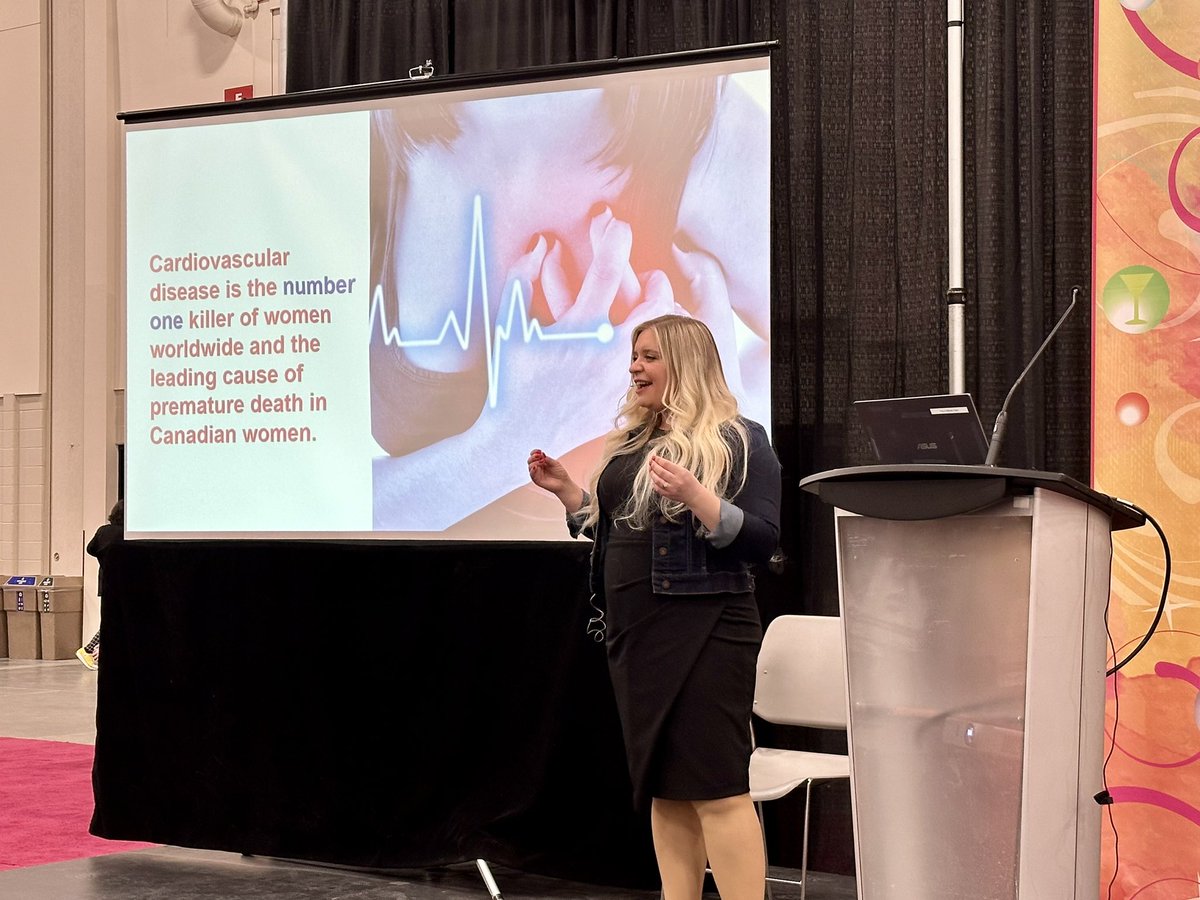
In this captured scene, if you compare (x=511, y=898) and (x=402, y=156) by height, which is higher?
(x=402, y=156)

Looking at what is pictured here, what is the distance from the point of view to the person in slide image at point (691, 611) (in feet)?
8.75

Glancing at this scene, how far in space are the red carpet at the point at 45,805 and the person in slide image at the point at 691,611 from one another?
90.0 inches

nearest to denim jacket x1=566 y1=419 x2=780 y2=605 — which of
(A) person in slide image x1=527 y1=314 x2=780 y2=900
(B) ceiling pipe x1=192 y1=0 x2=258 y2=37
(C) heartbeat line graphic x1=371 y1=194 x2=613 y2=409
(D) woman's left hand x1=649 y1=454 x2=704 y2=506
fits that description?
(A) person in slide image x1=527 y1=314 x2=780 y2=900

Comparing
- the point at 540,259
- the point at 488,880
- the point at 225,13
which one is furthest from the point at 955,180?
the point at 225,13

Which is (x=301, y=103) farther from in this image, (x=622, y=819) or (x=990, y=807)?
(x=990, y=807)

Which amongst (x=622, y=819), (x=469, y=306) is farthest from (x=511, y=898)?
(x=469, y=306)

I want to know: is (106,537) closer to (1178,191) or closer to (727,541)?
(727,541)

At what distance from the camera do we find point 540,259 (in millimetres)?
3986

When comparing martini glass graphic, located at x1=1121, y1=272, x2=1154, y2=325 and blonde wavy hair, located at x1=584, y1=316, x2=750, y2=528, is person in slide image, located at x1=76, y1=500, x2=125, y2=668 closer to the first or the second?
blonde wavy hair, located at x1=584, y1=316, x2=750, y2=528

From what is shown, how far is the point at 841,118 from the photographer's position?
3.98m

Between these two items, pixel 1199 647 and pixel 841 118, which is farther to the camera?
pixel 841 118

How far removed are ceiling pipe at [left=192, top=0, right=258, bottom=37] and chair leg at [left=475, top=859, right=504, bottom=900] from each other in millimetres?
7791

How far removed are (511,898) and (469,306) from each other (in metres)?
1.63

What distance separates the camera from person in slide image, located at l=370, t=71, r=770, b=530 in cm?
377
